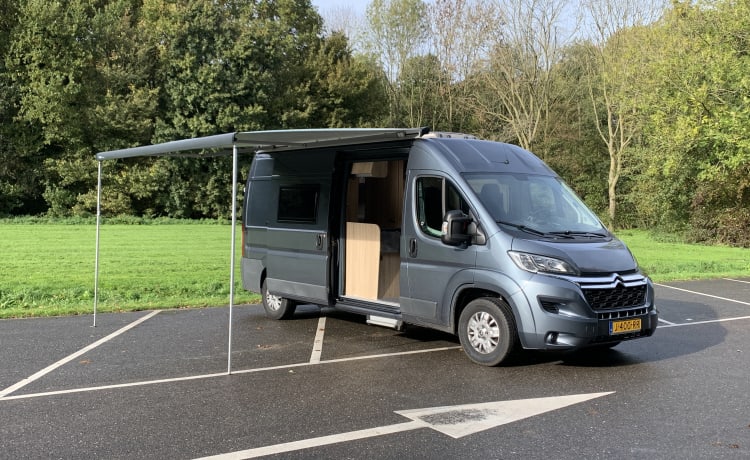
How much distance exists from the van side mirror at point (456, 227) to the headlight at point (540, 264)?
0.61m

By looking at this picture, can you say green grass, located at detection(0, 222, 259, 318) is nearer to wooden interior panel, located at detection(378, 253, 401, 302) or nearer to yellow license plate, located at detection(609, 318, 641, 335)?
wooden interior panel, located at detection(378, 253, 401, 302)

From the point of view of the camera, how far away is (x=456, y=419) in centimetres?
512

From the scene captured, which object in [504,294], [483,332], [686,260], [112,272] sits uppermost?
[504,294]

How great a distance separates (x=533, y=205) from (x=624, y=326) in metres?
1.62

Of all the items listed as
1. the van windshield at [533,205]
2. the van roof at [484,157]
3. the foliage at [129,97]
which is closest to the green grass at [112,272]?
the van roof at [484,157]

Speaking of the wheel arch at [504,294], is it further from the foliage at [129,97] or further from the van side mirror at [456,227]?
the foliage at [129,97]

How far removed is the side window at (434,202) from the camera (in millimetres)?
7246

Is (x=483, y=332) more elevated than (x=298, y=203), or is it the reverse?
(x=298, y=203)

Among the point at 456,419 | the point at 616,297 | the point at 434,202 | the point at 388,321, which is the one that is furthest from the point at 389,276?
the point at 456,419

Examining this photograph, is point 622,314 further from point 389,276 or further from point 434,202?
point 389,276

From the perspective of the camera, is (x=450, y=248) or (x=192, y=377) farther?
(x=450, y=248)

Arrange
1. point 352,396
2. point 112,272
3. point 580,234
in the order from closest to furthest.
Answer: point 352,396 < point 580,234 < point 112,272

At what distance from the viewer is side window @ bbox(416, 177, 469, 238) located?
7.25m

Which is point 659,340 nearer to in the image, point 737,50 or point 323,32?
point 737,50
